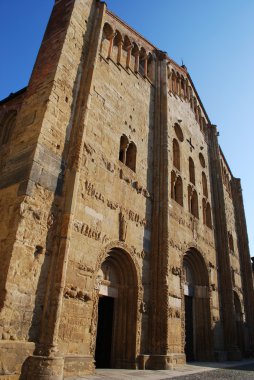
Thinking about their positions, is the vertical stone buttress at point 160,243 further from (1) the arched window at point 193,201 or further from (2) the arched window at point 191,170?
(2) the arched window at point 191,170

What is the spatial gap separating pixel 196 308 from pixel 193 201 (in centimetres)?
523

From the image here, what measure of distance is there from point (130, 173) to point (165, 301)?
4.60 meters

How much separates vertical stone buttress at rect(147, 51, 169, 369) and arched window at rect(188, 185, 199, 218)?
3.43 metres

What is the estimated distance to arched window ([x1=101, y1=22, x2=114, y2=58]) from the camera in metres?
12.4

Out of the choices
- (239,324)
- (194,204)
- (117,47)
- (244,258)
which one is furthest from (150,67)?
(239,324)

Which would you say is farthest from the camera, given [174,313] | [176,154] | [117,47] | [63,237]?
[176,154]

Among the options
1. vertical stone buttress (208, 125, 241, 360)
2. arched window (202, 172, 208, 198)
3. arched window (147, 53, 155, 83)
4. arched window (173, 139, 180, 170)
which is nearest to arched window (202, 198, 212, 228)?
arched window (202, 172, 208, 198)

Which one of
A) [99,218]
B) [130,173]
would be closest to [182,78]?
[130,173]

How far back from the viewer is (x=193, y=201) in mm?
16141

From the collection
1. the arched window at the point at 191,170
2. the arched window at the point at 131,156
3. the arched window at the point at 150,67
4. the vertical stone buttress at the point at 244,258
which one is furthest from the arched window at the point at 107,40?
the vertical stone buttress at the point at 244,258

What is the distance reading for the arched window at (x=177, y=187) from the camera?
14.2 m

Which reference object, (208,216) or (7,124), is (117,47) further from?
(208,216)

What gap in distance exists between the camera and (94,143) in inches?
390

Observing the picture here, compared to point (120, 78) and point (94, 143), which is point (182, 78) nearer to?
point (120, 78)
